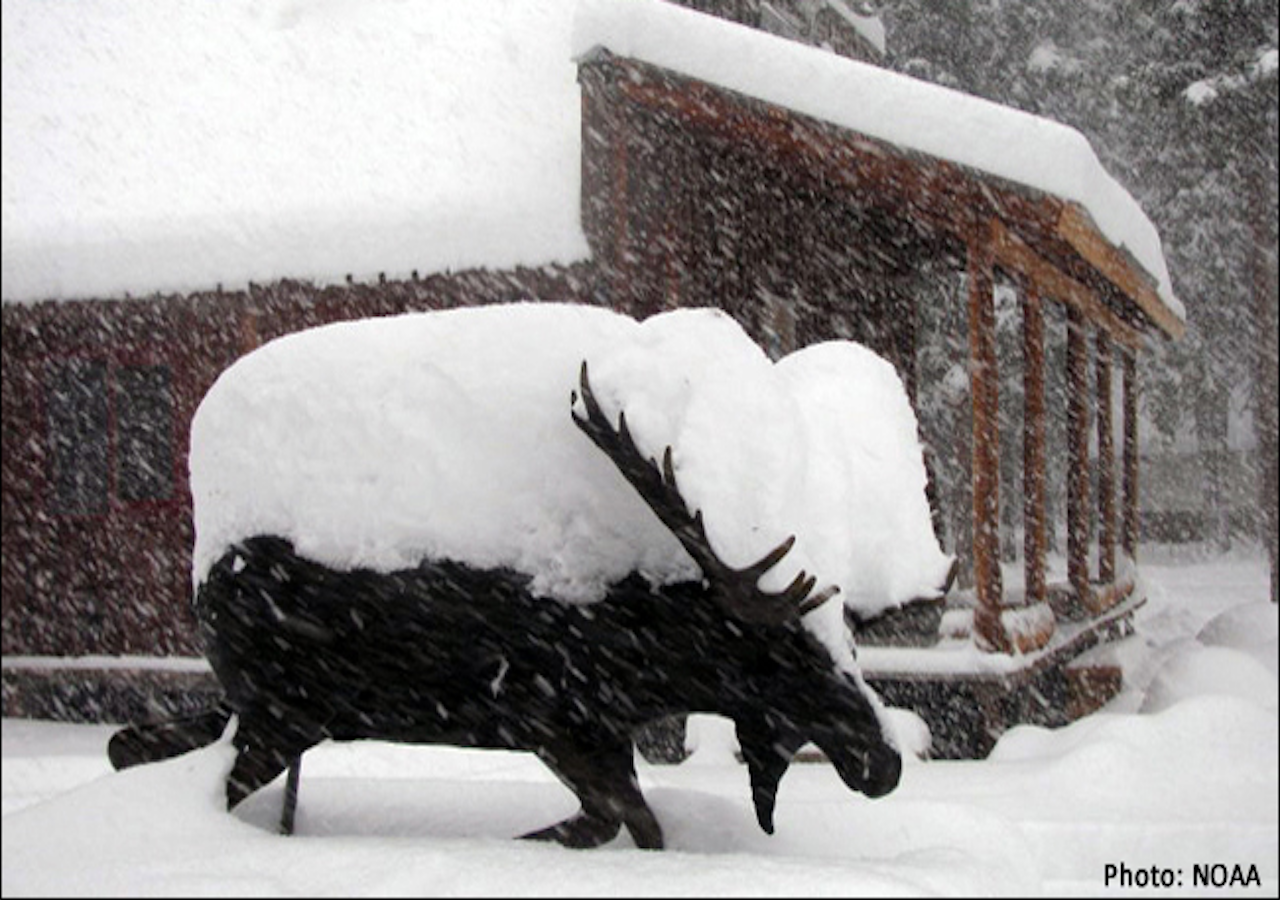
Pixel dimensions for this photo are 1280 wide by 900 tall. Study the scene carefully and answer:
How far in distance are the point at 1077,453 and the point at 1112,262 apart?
10.1ft

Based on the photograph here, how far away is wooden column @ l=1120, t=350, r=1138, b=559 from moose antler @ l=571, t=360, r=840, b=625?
11215mm

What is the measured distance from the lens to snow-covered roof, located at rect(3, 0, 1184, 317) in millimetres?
7074

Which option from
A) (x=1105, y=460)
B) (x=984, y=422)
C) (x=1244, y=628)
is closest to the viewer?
(x=984, y=422)

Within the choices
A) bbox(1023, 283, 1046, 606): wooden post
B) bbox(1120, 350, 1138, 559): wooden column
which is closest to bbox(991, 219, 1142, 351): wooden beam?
bbox(1023, 283, 1046, 606): wooden post

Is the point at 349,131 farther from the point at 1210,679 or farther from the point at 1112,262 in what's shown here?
the point at 1210,679

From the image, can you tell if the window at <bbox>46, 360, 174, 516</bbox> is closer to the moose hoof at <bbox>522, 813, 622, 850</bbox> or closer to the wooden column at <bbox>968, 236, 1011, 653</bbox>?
the wooden column at <bbox>968, 236, 1011, 653</bbox>

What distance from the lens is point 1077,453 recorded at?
35.6 feet

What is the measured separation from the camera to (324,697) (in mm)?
2947

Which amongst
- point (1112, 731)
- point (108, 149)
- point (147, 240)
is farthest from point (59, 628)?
point (1112, 731)

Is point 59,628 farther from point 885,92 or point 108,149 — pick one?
point 885,92

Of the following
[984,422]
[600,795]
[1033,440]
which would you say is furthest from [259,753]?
[1033,440]

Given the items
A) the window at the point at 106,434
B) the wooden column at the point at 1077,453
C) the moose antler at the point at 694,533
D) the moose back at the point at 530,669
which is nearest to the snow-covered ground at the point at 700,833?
the moose back at the point at 530,669

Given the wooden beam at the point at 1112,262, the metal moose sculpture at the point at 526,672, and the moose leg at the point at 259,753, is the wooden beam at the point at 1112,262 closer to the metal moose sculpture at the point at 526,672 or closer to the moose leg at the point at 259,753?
the metal moose sculpture at the point at 526,672

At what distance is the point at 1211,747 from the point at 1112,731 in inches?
18.7
